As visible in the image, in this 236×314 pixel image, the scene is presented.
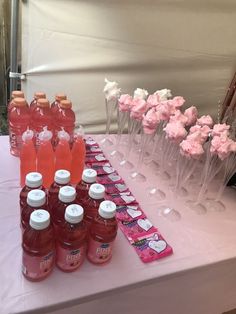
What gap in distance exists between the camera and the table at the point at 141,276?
69 centimetres

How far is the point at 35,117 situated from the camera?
1124 millimetres

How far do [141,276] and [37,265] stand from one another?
280mm

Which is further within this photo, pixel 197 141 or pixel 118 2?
pixel 118 2

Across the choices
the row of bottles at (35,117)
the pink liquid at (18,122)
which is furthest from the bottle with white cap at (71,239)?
the pink liquid at (18,122)

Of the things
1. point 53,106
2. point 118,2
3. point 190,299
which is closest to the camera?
point 190,299

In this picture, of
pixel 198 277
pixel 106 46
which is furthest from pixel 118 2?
pixel 198 277

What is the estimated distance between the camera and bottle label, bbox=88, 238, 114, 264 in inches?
28.8

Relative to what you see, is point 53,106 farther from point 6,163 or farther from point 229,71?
point 229,71

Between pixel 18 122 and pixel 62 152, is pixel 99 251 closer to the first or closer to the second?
pixel 62 152

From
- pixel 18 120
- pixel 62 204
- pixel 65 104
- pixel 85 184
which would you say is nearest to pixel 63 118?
pixel 65 104

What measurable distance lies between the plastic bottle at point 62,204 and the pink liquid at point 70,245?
0.08ft

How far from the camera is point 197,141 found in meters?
0.96

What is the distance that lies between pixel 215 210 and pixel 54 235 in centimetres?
65

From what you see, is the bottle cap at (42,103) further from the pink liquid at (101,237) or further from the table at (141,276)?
the pink liquid at (101,237)
